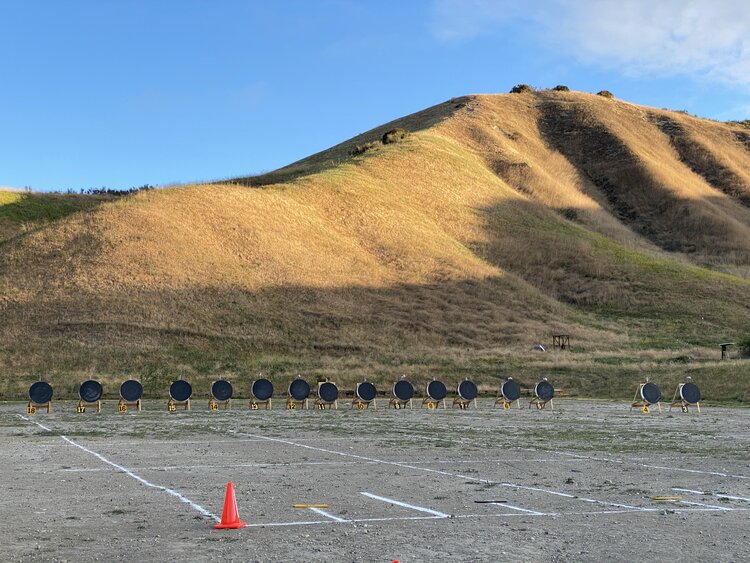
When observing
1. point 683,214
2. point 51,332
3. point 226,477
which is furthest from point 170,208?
point 683,214

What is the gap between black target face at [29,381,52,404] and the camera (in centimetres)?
3328

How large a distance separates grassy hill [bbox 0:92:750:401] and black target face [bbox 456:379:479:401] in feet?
30.6

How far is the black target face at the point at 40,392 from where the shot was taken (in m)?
33.3

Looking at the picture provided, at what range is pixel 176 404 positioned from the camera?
36.3m

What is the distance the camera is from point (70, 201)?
96000 mm

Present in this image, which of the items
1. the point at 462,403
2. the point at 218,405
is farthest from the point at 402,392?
the point at 218,405

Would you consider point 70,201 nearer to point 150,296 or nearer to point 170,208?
point 170,208

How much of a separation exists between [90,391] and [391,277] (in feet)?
136

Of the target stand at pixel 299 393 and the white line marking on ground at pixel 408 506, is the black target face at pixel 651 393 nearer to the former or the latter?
the target stand at pixel 299 393

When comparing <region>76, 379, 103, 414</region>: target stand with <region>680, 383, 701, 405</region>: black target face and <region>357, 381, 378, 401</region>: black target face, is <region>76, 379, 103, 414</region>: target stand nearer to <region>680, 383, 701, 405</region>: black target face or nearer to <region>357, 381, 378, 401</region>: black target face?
<region>357, 381, 378, 401</region>: black target face

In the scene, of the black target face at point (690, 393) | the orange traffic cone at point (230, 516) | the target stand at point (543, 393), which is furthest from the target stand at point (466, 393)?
the orange traffic cone at point (230, 516)

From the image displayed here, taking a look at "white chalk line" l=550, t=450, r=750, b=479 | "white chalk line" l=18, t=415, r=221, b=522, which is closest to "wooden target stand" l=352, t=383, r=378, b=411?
"white chalk line" l=18, t=415, r=221, b=522

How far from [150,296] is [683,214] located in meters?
83.0

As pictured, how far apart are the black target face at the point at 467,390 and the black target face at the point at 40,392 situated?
15708 millimetres
